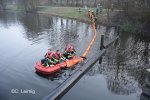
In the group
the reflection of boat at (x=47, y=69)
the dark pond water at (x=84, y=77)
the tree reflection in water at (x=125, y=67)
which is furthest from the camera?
the reflection of boat at (x=47, y=69)

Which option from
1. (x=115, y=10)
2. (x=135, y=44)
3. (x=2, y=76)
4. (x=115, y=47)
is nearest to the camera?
(x=2, y=76)

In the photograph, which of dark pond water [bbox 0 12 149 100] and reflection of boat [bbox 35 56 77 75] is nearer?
dark pond water [bbox 0 12 149 100]

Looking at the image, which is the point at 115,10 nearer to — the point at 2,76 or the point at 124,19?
the point at 124,19

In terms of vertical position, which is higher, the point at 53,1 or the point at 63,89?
the point at 53,1

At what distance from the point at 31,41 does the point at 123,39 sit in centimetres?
1546

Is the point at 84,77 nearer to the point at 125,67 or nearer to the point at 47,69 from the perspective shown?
the point at 47,69

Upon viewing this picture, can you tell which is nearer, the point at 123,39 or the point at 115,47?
the point at 115,47

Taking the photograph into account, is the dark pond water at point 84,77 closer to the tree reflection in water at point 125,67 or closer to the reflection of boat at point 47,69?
the tree reflection in water at point 125,67

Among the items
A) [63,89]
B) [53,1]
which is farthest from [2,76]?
[53,1]

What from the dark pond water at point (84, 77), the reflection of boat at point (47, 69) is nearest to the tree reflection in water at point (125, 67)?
the dark pond water at point (84, 77)

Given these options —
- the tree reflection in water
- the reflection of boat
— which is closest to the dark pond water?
the tree reflection in water

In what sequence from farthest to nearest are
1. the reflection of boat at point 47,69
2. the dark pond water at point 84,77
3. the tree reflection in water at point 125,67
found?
the reflection of boat at point 47,69, the tree reflection in water at point 125,67, the dark pond water at point 84,77

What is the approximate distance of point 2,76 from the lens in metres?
19.3

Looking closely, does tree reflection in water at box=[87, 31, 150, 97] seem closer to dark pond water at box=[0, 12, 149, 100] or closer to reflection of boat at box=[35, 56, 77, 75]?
dark pond water at box=[0, 12, 149, 100]
